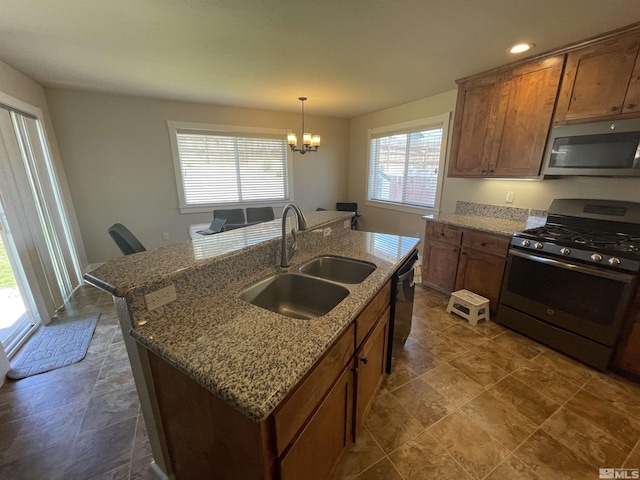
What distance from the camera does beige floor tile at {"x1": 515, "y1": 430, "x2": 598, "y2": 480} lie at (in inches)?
49.8

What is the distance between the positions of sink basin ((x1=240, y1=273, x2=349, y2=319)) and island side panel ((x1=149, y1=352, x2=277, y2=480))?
0.48 m

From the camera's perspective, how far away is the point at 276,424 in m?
0.69

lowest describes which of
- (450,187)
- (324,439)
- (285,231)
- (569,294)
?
(324,439)

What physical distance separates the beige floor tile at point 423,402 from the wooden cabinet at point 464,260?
130 cm

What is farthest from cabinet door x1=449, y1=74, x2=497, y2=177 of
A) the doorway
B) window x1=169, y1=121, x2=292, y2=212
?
the doorway

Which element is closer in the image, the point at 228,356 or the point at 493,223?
the point at 228,356

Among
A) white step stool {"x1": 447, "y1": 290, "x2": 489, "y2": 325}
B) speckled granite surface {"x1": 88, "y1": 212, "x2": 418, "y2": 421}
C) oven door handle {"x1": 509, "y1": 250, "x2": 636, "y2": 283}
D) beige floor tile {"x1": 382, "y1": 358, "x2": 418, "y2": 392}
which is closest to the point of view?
speckled granite surface {"x1": 88, "y1": 212, "x2": 418, "y2": 421}

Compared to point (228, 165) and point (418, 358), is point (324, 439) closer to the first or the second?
point (418, 358)

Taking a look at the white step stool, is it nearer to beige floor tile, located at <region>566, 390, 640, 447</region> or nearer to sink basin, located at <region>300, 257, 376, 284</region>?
beige floor tile, located at <region>566, 390, 640, 447</region>

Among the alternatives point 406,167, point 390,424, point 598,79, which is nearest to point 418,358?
point 390,424

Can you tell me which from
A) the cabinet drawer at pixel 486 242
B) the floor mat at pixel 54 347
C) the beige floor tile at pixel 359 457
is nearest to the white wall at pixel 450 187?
the cabinet drawer at pixel 486 242

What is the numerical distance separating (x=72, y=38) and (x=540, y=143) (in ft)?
13.2

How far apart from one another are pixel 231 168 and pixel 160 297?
3.84m

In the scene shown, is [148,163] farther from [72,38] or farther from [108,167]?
[72,38]
